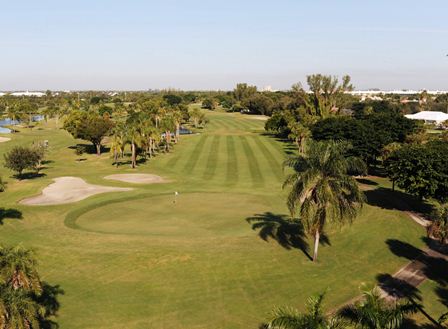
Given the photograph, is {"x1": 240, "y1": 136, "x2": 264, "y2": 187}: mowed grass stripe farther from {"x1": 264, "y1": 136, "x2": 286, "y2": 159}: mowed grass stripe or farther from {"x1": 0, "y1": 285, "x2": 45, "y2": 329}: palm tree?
{"x1": 0, "y1": 285, "x2": 45, "y2": 329}: palm tree

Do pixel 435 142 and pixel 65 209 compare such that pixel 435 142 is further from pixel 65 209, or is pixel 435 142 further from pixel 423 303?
pixel 65 209

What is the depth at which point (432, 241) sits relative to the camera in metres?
45.0

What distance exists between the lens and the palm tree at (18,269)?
2227 cm

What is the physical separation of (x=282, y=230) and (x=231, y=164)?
1908 inches

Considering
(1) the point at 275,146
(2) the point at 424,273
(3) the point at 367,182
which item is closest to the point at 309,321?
(2) the point at 424,273

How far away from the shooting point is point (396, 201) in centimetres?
6178

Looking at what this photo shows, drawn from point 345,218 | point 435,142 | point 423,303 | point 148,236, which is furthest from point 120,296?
point 435,142

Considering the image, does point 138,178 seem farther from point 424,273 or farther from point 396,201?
point 424,273

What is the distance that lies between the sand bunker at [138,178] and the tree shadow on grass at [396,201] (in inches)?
1469

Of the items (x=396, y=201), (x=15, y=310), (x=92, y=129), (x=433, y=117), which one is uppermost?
(x=433, y=117)

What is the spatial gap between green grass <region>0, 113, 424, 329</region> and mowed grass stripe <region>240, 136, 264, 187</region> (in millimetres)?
4049

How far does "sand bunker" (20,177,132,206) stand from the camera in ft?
197

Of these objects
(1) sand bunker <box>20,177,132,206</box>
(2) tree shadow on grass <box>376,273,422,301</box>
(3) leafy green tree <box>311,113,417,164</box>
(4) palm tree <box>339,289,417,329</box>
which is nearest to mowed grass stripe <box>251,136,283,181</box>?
(3) leafy green tree <box>311,113,417,164</box>

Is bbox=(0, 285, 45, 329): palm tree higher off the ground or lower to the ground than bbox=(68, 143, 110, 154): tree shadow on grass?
higher
